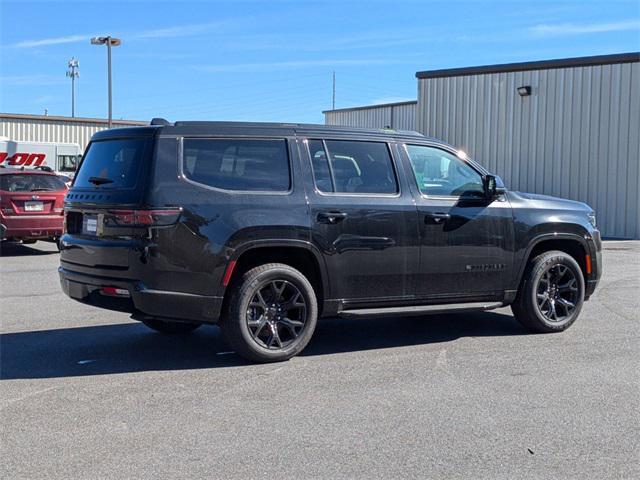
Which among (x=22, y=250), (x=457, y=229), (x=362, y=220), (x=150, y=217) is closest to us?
(x=150, y=217)

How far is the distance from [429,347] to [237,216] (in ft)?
7.43

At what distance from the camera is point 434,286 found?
709cm

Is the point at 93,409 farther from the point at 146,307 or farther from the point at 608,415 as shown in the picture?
the point at 608,415

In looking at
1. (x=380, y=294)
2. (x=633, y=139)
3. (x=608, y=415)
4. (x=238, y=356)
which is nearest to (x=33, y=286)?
(x=238, y=356)

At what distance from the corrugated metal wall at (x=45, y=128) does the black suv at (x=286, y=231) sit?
3137 cm

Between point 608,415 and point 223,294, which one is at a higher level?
point 223,294

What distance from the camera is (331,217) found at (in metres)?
6.55

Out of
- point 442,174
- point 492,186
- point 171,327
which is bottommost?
point 171,327

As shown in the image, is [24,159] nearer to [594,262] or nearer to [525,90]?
[525,90]

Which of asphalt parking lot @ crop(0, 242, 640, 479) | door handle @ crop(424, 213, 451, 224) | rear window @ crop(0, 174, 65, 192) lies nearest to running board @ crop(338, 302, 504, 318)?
asphalt parking lot @ crop(0, 242, 640, 479)

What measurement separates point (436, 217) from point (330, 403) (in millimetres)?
2318

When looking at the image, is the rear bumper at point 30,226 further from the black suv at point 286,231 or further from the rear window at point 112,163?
the rear window at point 112,163

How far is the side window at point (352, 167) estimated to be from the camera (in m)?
6.72

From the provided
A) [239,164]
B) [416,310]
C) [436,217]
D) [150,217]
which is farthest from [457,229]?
[150,217]
